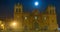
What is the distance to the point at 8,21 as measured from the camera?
6.35m

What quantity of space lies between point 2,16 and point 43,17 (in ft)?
6.16

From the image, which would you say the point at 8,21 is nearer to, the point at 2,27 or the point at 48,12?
the point at 2,27

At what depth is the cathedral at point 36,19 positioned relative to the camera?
653 centimetres

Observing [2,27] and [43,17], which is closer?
[2,27]

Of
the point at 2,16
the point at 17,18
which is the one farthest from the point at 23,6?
the point at 2,16

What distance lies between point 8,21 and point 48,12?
190 centimetres

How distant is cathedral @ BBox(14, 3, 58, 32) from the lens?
6.53 metres

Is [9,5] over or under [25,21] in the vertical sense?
over

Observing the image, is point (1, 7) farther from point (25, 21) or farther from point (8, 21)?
point (25, 21)

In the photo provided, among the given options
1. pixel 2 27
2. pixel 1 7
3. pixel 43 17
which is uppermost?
pixel 1 7

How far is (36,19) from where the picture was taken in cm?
690

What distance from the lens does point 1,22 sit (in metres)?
6.32

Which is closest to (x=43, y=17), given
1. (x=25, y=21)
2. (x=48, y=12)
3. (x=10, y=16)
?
(x=48, y=12)

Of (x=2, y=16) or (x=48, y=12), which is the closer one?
(x=2, y=16)
